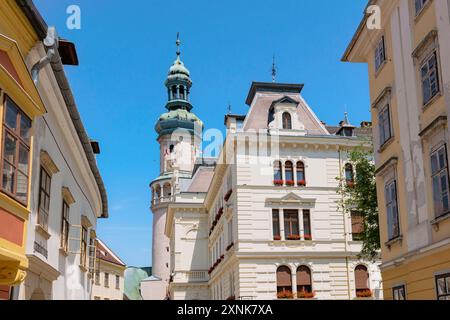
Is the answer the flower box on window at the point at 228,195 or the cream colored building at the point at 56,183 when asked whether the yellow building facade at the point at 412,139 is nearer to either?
the cream colored building at the point at 56,183

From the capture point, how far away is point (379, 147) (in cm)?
1977

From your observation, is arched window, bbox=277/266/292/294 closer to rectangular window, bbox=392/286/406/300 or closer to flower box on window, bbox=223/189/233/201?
flower box on window, bbox=223/189/233/201

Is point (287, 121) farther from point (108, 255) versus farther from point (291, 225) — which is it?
point (108, 255)

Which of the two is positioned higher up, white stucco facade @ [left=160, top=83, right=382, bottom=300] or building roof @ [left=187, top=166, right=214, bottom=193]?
building roof @ [left=187, top=166, right=214, bottom=193]

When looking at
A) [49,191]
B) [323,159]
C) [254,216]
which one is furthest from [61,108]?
[323,159]

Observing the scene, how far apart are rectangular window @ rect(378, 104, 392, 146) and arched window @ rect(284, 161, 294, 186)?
18.5 metres

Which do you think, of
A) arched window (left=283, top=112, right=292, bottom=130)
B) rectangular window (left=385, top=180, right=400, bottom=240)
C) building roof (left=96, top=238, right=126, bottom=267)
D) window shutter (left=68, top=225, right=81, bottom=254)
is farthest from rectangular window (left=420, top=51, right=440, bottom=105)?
building roof (left=96, top=238, right=126, bottom=267)

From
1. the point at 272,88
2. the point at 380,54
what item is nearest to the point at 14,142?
the point at 380,54

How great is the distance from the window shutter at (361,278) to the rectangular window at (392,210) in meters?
19.4

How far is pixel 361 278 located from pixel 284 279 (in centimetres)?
498

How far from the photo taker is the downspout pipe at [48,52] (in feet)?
40.4

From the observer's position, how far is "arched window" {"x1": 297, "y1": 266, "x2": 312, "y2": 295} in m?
36.3

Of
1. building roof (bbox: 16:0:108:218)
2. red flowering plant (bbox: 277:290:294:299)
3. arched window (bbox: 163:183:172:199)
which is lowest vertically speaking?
red flowering plant (bbox: 277:290:294:299)
